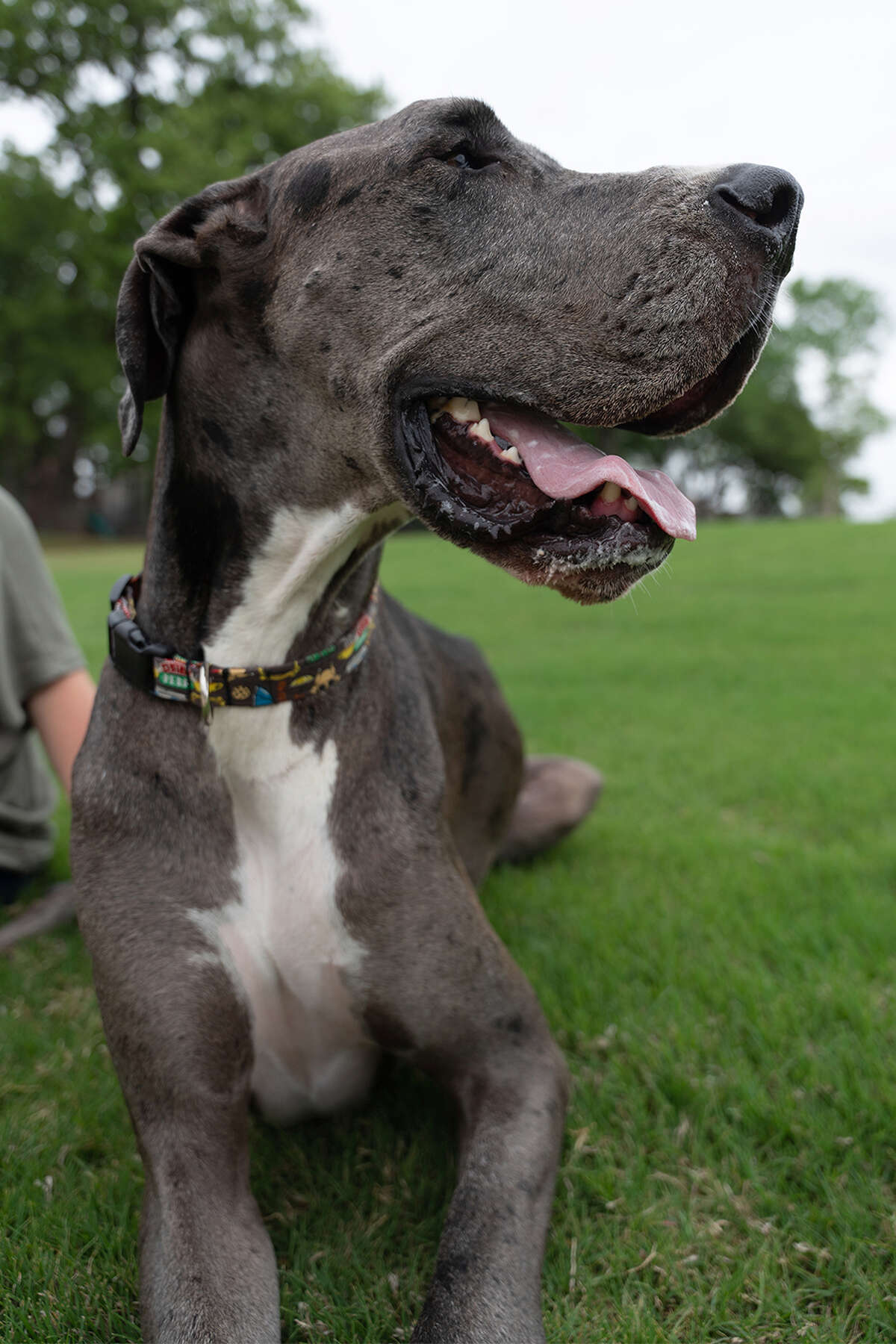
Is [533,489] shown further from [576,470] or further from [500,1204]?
[500,1204]

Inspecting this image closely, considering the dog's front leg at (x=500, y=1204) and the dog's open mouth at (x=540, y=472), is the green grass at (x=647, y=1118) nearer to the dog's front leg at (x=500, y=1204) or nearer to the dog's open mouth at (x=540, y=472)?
the dog's front leg at (x=500, y=1204)

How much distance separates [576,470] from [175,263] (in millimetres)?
981

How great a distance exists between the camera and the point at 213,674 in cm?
228

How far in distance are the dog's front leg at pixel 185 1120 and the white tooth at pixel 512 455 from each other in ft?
3.87

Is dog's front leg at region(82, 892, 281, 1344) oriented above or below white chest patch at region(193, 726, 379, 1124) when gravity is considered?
below

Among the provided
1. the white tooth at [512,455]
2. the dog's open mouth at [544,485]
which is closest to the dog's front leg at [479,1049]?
the dog's open mouth at [544,485]

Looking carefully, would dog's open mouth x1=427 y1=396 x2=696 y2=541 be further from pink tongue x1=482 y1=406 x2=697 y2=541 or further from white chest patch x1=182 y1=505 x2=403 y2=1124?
white chest patch x1=182 y1=505 x2=403 y2=1124

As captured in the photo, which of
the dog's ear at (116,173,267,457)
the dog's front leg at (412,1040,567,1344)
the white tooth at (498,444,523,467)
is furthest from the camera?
the dog's ear at (116,173,267,457)

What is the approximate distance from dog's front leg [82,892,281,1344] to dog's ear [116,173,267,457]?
1.07m

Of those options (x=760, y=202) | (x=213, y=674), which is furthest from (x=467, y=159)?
(x=213, y=674)

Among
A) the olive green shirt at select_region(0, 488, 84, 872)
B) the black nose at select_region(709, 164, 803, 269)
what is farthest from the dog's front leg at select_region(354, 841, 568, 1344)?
the olive green shirt at select_region(0, 488, 84, 872)

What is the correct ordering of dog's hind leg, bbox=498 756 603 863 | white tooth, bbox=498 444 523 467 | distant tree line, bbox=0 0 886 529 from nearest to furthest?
white tooth, bbox=498 444 523 467 < dog's hind leg, bbox=498 756 603 863 < distant tree line, bbox=0 0 886 529

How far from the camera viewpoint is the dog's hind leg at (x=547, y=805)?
4246 millimetres

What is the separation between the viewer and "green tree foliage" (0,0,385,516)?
29.8m
